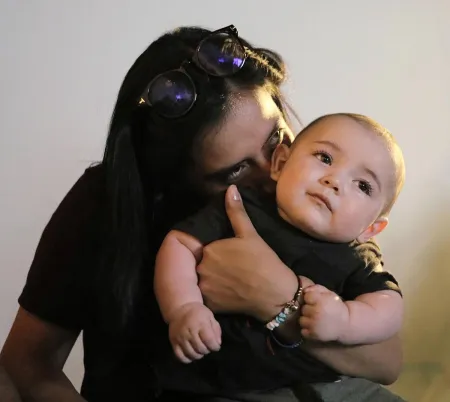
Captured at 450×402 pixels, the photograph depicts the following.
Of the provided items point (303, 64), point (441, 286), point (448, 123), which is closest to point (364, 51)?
point (303, 64)

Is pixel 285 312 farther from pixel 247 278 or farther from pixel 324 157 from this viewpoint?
pixel 324 157

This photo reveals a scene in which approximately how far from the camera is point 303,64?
5.46ft

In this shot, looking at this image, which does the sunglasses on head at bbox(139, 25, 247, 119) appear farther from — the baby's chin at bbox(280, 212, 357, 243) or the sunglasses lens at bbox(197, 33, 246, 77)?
the baby's chin at bbox(280, 212, 357, 243)

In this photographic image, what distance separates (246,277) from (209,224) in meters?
Result: 0.10

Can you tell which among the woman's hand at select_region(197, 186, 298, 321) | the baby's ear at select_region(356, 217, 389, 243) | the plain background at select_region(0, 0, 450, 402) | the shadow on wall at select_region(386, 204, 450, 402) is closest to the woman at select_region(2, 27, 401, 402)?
the woman's hand at select_region(197, 186, 298, 321)

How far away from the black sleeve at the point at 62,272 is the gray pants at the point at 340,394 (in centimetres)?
34

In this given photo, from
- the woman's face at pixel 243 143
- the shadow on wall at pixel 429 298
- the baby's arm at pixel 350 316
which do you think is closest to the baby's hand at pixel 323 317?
the baby's arm at pixel 350 316

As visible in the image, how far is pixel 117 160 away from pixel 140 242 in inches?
5.6

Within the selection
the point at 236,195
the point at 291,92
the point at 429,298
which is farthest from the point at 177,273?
the point at 429,298

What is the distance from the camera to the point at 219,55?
101 cm

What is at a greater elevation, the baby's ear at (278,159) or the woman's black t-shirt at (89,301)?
the baby's ear at (278,159)

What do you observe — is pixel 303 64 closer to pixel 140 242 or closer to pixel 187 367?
pixel 140 242

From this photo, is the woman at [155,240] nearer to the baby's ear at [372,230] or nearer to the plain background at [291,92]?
the baby's ear at [372,230]

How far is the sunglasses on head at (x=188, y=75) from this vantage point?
980 mm
